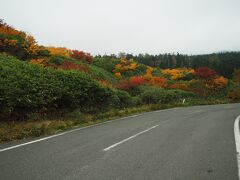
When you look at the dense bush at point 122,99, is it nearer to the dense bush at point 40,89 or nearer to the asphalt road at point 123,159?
the dense bush at point 40,89

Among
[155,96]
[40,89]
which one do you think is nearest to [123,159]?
[40,89]

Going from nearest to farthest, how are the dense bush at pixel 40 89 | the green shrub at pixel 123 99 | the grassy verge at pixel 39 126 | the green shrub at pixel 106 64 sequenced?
1. the grassy verge at pixel 39 126
2. the dense bush at pixel 40 89
3. the green shrub at pixel 123 99
4. the green shrub at pixel 106 64

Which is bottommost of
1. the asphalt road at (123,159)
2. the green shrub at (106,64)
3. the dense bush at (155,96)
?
the dense bush at (155,96)

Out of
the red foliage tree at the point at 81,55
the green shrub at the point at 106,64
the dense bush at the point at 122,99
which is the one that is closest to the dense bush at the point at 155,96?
the dense bush at the point at 122,99

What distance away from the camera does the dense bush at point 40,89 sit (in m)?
10.8

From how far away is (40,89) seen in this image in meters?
12.4

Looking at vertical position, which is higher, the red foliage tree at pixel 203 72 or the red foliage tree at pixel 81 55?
the red foliage tree at pixel 81 55

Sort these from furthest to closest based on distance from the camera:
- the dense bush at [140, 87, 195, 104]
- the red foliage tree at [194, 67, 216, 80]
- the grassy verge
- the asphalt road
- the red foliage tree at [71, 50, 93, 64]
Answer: the red foliage tree at [71, 50, 93, 64] → the red foliage tree at [194, 67, 216, 80] → the dense bush at [140, 87, 195, 104] → the grassy verge → the asphalt road

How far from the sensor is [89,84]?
15.8 m

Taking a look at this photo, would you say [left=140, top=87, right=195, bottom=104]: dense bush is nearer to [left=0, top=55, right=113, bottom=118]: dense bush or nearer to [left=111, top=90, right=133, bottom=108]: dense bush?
[left=111, top=90, right=133, bottom=108]: dense bush

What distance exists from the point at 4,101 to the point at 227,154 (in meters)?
8.25

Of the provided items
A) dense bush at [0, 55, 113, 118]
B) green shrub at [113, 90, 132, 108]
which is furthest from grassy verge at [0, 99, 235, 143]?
green shrub at [113, 90, 132, 108]

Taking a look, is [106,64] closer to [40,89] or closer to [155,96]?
[155,96]

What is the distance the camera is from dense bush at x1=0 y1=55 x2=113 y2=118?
10.8 metres
